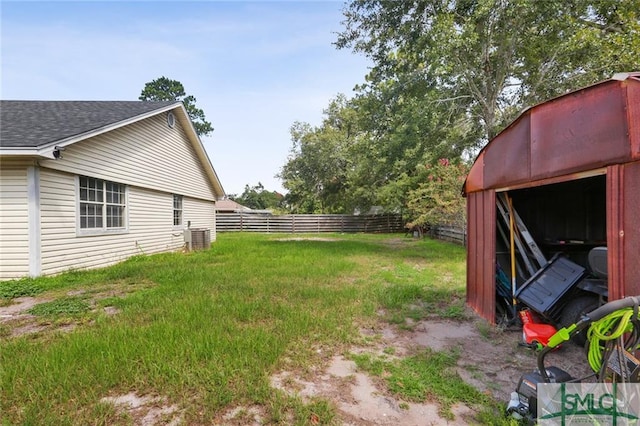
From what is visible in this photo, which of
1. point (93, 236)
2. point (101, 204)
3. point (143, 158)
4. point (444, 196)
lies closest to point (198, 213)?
point (143, 158)

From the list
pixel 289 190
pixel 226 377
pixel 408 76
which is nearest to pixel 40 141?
pixel 226 377

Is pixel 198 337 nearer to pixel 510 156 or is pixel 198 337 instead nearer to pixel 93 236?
pixel 510 156

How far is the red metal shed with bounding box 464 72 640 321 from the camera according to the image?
7.59 ft

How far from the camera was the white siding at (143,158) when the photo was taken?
6.82m

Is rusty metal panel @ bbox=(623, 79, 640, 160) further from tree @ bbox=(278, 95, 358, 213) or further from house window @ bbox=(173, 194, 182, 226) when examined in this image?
tree @ bbox=(278, 95, 358, 213)

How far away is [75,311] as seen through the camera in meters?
4.21

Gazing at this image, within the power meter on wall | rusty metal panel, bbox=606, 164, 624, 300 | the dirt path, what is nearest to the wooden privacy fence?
the power meter on wall

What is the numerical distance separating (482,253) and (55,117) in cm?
967

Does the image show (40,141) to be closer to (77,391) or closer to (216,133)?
(77,391)

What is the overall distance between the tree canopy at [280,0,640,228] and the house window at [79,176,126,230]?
809 cm

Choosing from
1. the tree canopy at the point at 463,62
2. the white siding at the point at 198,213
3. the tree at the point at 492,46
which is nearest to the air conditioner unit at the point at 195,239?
the white siding at the point at 198,213

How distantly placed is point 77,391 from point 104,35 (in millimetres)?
9639

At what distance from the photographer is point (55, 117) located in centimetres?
746

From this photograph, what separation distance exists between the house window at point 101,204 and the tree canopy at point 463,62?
8.09 metres
